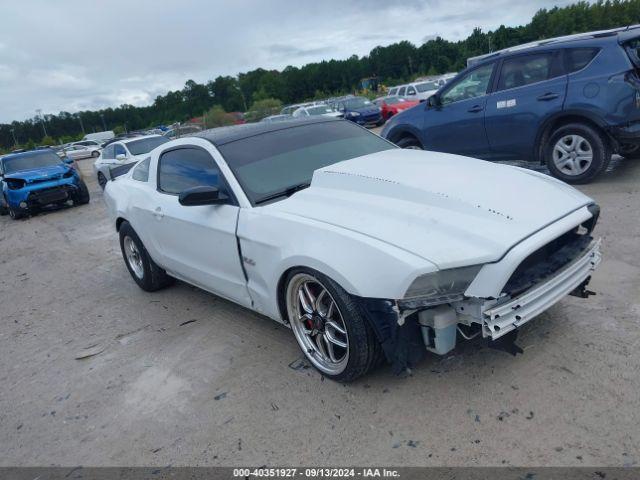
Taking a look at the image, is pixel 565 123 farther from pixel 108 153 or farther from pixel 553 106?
pixel 108 153

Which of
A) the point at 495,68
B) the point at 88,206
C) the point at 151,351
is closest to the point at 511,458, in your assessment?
the point at 151,351

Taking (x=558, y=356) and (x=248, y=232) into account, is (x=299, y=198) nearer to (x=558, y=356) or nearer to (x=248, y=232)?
(x=248, y=232)

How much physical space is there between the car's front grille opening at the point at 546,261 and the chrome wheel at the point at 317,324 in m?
0.96

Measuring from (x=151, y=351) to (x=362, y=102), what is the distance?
22419mm

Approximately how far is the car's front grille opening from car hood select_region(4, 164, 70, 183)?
12337 millimetres

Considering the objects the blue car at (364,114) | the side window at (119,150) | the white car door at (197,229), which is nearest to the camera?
the white car door at (197,229)

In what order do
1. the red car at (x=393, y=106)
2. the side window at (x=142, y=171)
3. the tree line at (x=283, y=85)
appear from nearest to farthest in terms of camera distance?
the side window at (x=142, y=171) → the red car at (x=393, y=106) → the tree line at (x=283, y=85)

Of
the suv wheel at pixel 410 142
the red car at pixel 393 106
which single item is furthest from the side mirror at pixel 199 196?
the red car at pixel 393 106

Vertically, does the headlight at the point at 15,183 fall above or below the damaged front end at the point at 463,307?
above

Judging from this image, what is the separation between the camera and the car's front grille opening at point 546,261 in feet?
8.77

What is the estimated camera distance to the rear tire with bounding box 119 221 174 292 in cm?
502

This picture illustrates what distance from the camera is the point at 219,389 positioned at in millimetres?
3240

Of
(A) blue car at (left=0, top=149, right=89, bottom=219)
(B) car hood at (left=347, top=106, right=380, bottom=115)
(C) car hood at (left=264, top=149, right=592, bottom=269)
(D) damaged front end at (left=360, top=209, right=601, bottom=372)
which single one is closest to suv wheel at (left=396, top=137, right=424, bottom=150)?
(C) car hood at (left=264, top=149, right=592, bottom=269)

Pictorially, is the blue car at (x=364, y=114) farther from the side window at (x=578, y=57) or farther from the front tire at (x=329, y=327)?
the front tire at (x=329, y=327)
